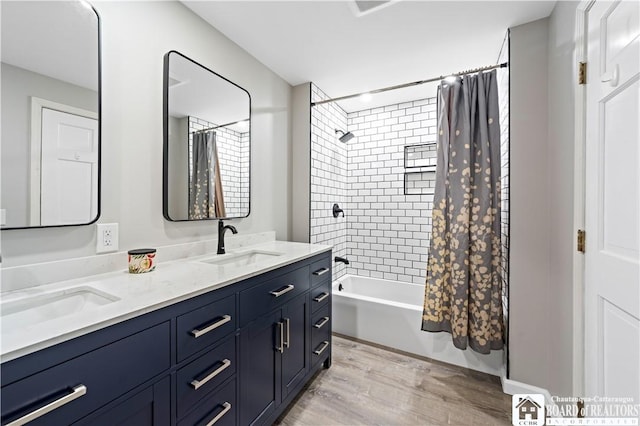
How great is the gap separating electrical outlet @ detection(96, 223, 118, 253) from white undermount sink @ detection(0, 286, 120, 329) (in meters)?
0.25

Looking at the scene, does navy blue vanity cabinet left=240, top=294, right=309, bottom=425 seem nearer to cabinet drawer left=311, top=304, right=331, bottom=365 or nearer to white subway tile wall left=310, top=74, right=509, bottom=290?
cabinet drawer left=311, top=304, right=331, bottom=365

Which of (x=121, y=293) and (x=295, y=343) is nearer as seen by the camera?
(x=121, y=293)

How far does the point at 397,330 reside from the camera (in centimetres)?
237

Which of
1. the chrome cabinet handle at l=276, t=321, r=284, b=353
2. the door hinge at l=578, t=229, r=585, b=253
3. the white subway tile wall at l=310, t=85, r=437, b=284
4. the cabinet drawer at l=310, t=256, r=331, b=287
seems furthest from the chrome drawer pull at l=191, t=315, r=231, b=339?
the door hinge at l=578, t=229, r=585, b=253

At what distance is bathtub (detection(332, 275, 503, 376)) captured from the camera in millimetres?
2102

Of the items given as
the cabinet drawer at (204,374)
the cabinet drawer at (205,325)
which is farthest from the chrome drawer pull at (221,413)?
the cabinet drawer at (205,325)

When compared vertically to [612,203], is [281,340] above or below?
below

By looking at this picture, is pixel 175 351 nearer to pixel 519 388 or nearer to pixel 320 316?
pixel 320 316

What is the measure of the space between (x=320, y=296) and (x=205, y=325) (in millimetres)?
999

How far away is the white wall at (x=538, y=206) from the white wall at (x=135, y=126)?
2.03 metres

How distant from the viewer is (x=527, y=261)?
1.75 metres

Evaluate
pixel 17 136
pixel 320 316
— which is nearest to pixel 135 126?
pixel 17 136

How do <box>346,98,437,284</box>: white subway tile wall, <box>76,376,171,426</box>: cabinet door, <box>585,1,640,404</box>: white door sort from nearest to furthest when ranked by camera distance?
<box>76,376,171,426</box>: cabinet door
<box>585,1,640,404</box>: white door
<box>346,98,437,284</box>: white subway tile wall

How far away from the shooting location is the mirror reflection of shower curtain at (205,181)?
1.71m
